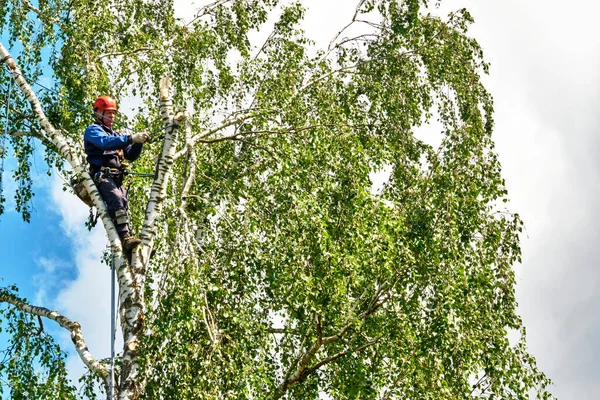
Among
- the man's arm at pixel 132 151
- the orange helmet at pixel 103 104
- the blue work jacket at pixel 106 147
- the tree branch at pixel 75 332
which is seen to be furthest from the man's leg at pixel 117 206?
the tree branch at pixel 75 332

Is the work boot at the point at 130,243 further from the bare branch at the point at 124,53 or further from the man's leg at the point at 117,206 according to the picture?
the bare branch at the point at 124,53

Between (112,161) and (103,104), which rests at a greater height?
(103,104)

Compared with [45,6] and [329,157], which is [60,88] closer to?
[45,6]

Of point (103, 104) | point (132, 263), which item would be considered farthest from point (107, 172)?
point (132, 263)

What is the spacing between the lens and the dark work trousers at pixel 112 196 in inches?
301

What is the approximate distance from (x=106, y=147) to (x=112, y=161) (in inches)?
10.8

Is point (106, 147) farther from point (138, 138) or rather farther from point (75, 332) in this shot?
point (75, 332)

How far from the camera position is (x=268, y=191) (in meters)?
7.76

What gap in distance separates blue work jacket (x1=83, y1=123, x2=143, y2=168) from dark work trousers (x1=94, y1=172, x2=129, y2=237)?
0.16 meters

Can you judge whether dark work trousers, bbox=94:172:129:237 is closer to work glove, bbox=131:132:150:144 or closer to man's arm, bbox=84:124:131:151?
man's arm, bbox=84:124:131:151

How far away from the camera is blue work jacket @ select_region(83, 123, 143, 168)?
7641mm

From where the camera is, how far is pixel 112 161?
791cm

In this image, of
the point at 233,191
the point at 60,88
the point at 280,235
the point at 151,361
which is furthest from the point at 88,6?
the point at 151,361

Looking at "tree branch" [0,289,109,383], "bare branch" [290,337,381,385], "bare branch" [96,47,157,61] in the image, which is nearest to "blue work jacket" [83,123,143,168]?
"tree branch" [0,289,109,383]
